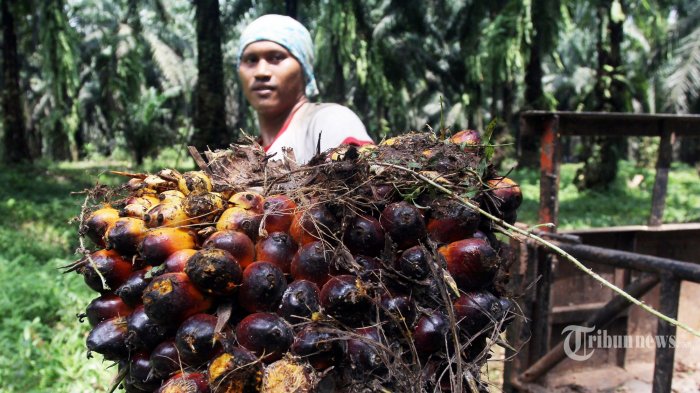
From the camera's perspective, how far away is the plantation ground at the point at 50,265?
3.67m

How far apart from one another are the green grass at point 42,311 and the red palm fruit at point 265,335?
0.66 metres

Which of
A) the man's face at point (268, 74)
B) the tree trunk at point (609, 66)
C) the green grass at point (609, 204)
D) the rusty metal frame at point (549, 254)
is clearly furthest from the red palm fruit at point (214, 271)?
the tree trunk at point (609, 66)

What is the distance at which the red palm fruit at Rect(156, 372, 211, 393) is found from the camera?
112 cm

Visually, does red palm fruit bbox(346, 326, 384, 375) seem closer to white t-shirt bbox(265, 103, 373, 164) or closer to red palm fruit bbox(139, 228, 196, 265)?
red palm fruit bbox(139, 228, 196, 265)

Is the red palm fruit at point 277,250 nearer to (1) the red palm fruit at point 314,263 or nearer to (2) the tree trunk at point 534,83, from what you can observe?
(1) the red palm fruit at point 314,263

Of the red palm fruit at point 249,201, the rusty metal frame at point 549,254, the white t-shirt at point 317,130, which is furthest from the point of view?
the rusty metal frame at point 549,254

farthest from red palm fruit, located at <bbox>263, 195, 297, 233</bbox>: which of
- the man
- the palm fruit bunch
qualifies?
the man

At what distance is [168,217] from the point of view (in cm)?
131

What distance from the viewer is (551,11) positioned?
9586 millimetres

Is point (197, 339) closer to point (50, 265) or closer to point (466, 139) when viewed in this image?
point (466, 139)

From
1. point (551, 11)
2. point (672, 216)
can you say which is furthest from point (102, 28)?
point (672, 216)

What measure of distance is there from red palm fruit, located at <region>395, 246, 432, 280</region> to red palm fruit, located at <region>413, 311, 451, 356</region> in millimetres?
87

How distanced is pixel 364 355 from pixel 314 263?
21 cm

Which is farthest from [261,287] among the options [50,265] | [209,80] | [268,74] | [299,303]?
[209,80]
